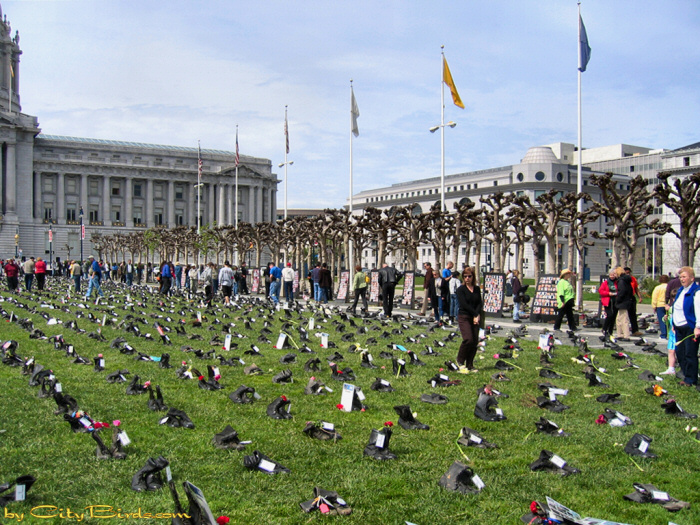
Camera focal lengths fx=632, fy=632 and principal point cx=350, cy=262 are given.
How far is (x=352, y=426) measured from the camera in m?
7.64

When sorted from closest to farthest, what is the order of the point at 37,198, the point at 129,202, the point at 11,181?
the point at 11,181 < the point at 37,198 < the point at 129,202

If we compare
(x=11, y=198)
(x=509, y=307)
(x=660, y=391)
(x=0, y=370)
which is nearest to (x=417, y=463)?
(x=660, y=391)

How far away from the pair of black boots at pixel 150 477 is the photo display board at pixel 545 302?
19.1 m

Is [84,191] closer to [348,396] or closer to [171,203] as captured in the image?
[171,203]

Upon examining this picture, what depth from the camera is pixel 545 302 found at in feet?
75.1

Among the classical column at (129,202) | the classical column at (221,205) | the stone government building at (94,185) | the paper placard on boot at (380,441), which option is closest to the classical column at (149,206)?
the stone government building at (94,185)

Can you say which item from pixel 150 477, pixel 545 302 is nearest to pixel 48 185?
pixel 545 302

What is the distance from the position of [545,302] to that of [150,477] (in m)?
19.5

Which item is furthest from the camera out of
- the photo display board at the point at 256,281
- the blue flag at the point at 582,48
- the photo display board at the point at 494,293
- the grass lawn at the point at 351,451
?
the photo display board at the point at 256,281

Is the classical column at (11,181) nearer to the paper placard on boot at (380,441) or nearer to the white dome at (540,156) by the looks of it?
the white dome at (540,156)

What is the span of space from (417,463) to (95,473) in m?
3.08

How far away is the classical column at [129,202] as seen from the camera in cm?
12800

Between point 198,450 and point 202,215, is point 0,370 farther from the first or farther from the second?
point 202,215

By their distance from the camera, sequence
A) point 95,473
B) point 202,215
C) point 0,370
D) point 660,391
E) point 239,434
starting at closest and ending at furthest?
point 95,473
point 239,434
point 660,391
point 0,370
point 202,215
